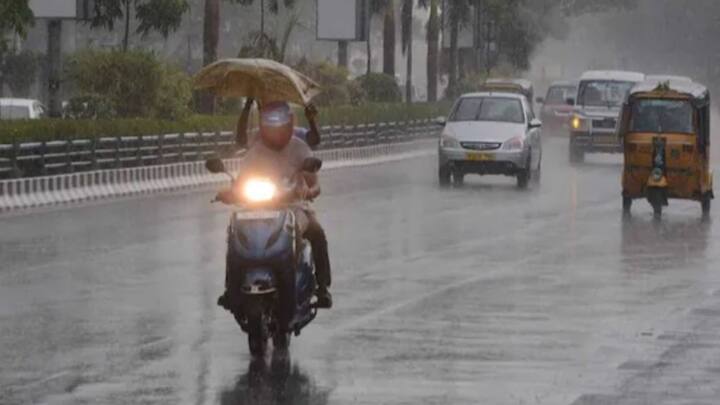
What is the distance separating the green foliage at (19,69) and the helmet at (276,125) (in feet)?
211

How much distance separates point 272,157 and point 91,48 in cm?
3295

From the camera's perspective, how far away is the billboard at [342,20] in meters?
60.9

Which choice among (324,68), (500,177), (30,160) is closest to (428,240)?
(30,160)

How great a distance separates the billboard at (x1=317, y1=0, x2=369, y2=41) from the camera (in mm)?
60938

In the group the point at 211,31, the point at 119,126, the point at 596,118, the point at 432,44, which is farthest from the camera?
the point at 432,44

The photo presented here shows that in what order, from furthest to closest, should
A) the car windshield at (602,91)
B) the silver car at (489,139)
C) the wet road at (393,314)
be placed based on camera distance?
the car windshield at (602,91) < the silver car at (489,139) < the wet road at (393,314)

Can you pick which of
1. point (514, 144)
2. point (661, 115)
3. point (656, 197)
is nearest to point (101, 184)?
point (514, 144)

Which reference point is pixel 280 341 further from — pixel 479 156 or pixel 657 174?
pixel 479 156

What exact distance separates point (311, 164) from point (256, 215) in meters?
0.57

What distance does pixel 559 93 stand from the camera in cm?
7650

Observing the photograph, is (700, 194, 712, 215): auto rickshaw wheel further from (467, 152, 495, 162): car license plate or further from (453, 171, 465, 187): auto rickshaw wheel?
(453, 171, 465, 187): auto rickshaw wheel

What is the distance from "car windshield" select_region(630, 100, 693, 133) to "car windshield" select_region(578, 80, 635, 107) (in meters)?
22.1

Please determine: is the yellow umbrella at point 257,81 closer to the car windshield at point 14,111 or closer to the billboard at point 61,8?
the billboard at point 61,8

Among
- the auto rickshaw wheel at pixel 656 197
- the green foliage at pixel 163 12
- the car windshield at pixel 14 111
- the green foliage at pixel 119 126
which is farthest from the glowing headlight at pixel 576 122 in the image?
the auto rickshaw wheel at pixel 656 197
